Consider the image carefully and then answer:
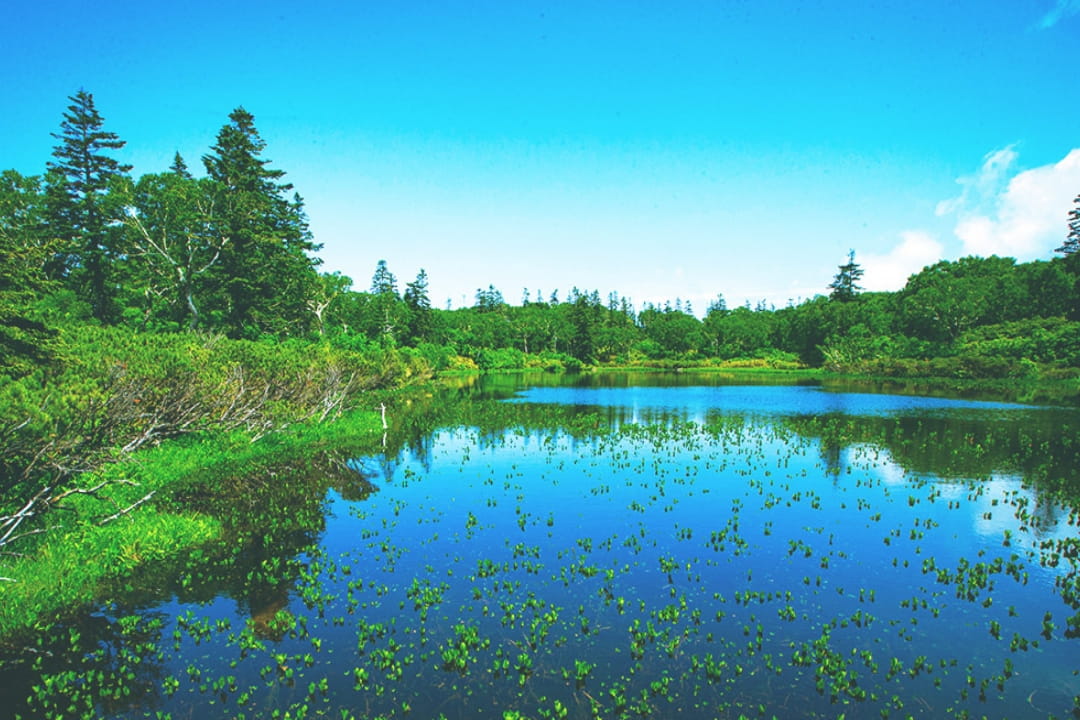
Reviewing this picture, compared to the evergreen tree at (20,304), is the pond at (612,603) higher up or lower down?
lower down

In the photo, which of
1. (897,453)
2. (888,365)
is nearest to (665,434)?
(897,453)

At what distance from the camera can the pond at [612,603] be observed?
33.7 ft

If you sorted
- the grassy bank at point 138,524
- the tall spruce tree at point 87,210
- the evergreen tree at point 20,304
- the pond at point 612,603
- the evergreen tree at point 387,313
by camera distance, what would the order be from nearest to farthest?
the pond at point 612,603, the evergreen tree at point 20,304, the grassy bank at point 138,524, the tall spruce tree at point 87,210, the evergreen tree at point 387,313

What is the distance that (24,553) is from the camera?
1373 centimetres

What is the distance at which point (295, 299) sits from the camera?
53.6m

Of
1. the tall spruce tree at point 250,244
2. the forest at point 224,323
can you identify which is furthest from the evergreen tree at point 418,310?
the tall spruce tree at point 250,244

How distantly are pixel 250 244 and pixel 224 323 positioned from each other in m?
7.75

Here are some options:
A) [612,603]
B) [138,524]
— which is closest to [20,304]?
[138,524]

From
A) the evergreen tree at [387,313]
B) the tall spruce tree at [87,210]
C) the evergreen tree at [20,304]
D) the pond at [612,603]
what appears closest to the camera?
the pond at [612,603]

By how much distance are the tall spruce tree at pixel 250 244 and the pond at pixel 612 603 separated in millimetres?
26356

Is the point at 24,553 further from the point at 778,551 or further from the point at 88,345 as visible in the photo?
the point at 778,551

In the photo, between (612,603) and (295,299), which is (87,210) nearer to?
(295,299)

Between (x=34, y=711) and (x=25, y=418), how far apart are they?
538cm

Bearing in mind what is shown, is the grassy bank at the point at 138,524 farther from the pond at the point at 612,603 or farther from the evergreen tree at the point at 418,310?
the evergreen tree at the point at 418,310
